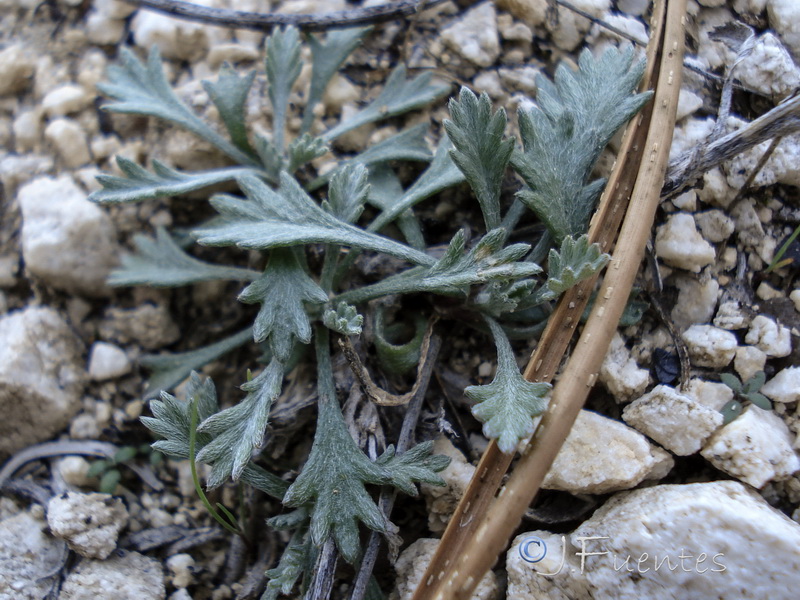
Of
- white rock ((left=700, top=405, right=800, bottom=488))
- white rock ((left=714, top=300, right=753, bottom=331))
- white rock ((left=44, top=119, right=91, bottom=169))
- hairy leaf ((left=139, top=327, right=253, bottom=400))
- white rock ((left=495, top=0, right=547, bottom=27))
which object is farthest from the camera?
white rock ((left=44, top=119, right=91, bottom=169))

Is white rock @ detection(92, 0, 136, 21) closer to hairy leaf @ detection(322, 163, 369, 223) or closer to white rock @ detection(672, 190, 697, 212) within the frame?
hairy leaf @ detection(322, 163, 369, 223)

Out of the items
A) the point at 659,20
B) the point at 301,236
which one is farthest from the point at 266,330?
the point at 659,20

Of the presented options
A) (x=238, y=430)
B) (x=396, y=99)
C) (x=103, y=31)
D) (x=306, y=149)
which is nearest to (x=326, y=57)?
(x=396, y=99)

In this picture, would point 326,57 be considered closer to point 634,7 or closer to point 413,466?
point 634,7

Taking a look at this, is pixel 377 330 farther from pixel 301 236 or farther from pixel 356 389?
pixel 301 236

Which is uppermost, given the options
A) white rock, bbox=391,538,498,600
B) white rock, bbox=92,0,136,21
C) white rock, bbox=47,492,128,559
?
white rock, bbox=92,0,136,21

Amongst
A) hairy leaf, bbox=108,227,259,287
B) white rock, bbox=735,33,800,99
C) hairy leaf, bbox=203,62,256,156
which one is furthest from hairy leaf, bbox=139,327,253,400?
white rock, bbox=735,33,800,99
